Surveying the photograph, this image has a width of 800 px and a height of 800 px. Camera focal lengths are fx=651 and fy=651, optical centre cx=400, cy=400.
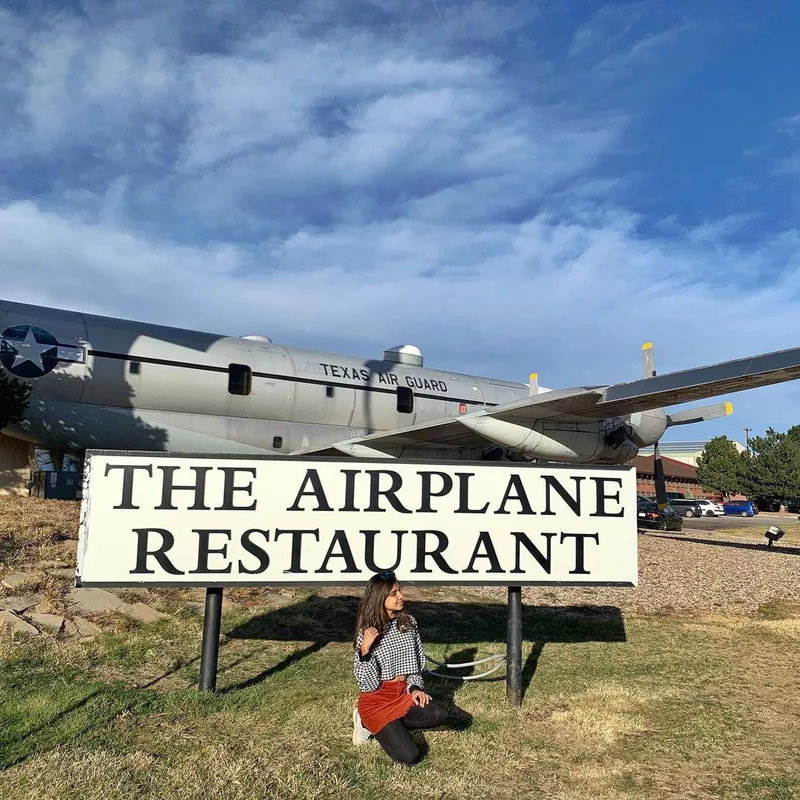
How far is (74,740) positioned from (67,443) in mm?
12486

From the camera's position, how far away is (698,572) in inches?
590

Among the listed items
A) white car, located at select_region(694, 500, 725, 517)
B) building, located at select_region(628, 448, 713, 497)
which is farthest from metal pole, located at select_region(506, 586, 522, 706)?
building, located at select_region(628, 448, 713, 497)

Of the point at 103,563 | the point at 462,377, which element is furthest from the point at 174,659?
the point at 462,377

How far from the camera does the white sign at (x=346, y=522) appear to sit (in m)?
6.43

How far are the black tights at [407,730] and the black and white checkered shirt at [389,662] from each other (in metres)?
0.21

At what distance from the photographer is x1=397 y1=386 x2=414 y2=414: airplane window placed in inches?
807

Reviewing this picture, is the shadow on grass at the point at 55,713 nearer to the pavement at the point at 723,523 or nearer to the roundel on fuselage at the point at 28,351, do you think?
the roundel on fuselage at the point at 28,351

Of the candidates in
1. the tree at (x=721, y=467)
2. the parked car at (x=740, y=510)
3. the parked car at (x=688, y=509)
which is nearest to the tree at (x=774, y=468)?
the tree at (x=721, y=467)

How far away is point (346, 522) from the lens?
22.3 ft

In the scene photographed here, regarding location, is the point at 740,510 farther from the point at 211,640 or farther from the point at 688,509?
the point at 211,640

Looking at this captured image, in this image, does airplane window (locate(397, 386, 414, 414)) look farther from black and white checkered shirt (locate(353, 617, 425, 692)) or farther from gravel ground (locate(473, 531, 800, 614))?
black and white checkered shirt (locate(353, 617, 425, 692))

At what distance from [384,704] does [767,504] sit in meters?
86.3

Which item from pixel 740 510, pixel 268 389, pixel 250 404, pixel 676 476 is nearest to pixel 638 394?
pixel 268 389

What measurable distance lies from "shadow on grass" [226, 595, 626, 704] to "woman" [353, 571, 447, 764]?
2088 millimetres
